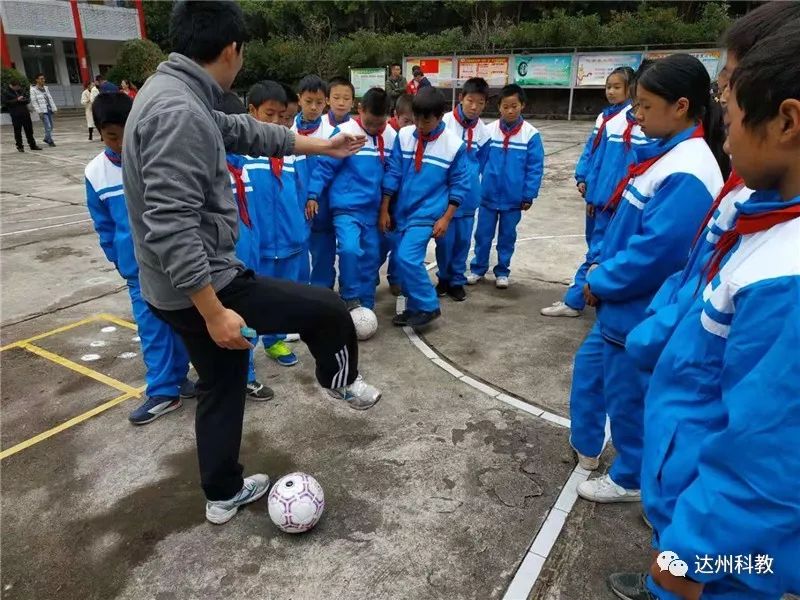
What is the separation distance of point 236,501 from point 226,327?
3.33ft

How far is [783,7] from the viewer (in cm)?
186

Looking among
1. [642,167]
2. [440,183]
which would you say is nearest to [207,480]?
[642,167]

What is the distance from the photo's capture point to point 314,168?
451 centimetres

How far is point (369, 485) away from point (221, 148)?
1.66m

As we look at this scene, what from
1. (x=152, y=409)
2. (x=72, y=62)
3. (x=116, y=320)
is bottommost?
(x=116, y=320)

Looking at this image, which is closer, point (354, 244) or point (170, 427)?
point (170, 427)

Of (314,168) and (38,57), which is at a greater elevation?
(38,57)

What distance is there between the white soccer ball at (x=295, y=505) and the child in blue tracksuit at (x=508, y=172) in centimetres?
346

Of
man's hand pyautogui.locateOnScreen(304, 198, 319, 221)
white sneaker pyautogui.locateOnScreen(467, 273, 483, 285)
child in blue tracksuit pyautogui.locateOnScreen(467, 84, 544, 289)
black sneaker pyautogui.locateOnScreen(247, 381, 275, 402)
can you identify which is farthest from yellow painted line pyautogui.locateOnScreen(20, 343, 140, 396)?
child in blue tracksuit pyautogui.locateOnScreen(467, 84, 544, 289)

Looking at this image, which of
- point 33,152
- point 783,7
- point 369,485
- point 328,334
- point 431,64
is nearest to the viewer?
point 783,7

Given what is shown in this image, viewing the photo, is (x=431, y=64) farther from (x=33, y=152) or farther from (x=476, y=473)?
(x=476, y=473)

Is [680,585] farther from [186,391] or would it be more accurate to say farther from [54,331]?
[54,331]

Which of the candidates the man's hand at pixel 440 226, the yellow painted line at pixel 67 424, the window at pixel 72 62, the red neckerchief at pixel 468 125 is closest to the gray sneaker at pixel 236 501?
the yellow painted line at pixel 67 424

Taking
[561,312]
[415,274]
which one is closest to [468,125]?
[415,274]
